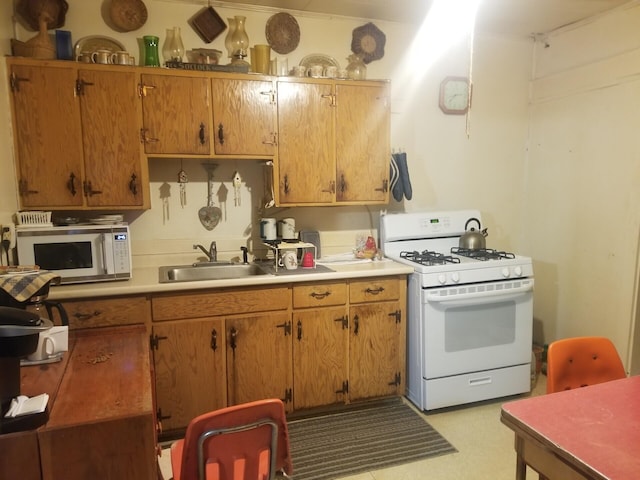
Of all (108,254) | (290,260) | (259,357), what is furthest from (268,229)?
(108,254)

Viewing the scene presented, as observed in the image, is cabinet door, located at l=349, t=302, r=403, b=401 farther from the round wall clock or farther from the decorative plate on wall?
the decorative plate on wall

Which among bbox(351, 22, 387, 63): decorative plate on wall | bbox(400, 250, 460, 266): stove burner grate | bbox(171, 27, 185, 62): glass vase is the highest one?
bbox(351, 22, 387, 63): decorative plate on wall

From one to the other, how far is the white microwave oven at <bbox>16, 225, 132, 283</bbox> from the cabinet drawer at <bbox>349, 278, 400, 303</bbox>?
4.39ft

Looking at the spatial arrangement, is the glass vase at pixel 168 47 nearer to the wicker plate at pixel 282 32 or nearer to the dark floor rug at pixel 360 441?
the wicker plate at pixel 282 32

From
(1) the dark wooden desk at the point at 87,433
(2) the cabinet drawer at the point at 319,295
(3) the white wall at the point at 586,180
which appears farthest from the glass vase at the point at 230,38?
(3) the white wall at the point at 586,180

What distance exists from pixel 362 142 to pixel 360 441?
188cm

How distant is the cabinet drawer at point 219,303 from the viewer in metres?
2.47

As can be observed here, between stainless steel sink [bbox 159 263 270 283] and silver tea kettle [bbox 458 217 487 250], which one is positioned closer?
stainless steel sink [bbox 159 263 270 283]

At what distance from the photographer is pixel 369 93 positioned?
3.02m

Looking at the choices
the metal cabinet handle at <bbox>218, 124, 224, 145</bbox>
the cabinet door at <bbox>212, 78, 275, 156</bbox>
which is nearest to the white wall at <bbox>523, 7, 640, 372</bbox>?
the cabinet door at <bbox>212, 78, 275, 156</bbox>

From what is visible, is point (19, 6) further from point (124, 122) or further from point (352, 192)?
point (352, 192)

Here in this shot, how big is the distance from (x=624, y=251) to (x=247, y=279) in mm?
2538

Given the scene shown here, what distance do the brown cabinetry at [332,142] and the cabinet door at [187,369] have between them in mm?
953

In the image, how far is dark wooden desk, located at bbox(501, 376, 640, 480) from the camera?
1.11m
